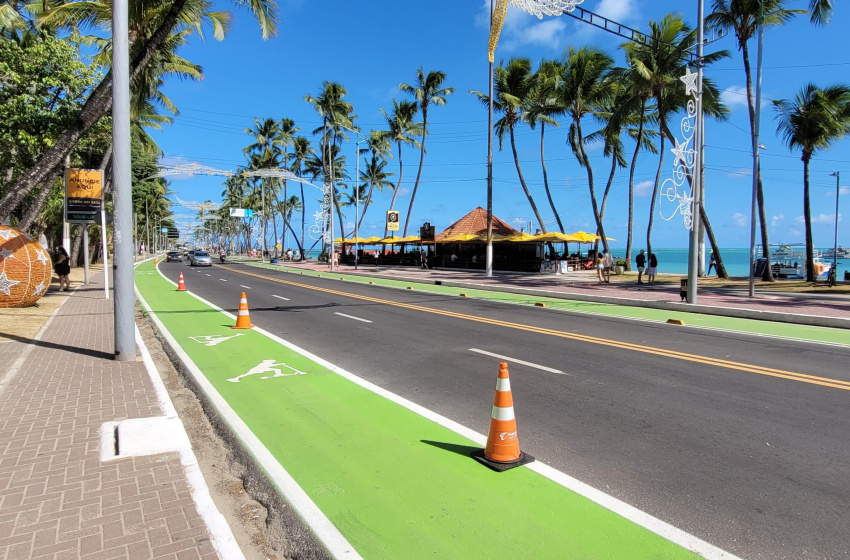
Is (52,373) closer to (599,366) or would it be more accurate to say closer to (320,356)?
(320,356)

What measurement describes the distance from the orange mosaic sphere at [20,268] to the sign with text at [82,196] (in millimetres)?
2967

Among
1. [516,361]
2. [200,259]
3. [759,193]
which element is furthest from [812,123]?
[200,259]

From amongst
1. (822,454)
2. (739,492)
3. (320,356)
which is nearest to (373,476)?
(739,492)

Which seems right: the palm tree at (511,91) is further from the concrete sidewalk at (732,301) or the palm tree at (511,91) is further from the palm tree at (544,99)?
the concrete sidewalk at (732,301)

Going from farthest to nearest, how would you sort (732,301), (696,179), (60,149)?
1. (732,301)
2. (696,179)
3. (60,149)

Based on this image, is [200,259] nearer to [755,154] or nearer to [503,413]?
[755,154]

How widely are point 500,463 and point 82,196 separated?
17.7 m

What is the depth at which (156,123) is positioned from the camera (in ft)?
106

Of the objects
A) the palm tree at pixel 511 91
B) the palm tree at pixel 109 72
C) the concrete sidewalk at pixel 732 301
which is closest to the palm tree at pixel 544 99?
the palm tree at pixel 511 91

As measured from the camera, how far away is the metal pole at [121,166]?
7.34 meters

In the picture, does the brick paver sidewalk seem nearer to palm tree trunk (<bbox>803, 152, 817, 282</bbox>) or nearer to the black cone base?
the black cone base

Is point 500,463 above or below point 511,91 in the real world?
below

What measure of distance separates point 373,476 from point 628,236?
40121 mm

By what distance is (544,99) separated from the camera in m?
36.4
